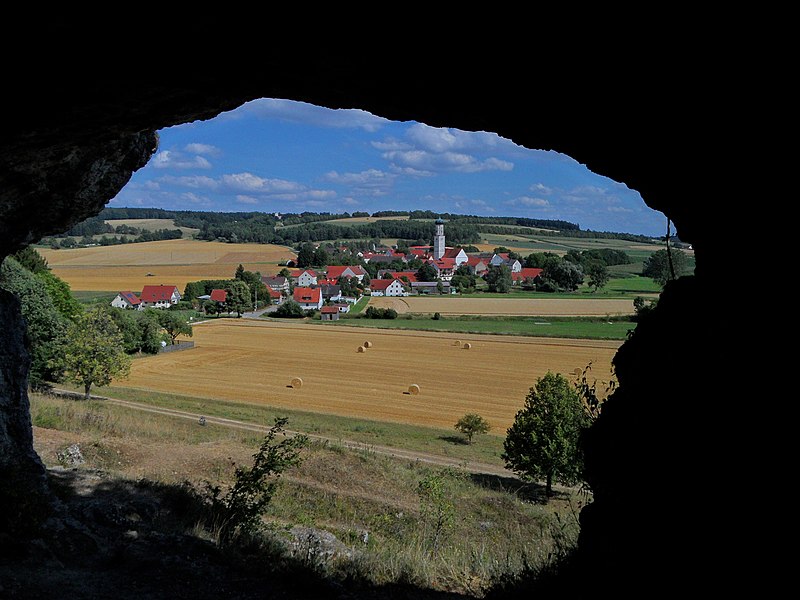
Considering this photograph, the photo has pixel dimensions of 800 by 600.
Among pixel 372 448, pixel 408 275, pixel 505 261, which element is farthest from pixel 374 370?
pixel 505 261

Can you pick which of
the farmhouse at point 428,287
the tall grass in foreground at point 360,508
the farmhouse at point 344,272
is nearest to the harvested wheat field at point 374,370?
the tall grass in foreground at point 360,508

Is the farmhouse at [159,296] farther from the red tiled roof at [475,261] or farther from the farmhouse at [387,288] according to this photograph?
the red tiled roof at [475,261]

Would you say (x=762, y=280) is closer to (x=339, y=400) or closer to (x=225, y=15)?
(x=225, y=15)

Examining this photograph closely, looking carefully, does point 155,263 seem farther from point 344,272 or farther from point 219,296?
point 219,296

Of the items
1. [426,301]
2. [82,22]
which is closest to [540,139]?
[82,22]

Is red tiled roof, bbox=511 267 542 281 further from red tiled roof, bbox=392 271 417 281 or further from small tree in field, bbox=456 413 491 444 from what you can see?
small tree in field, bbox=456 413 491 444

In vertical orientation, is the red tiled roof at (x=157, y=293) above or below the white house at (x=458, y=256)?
below
